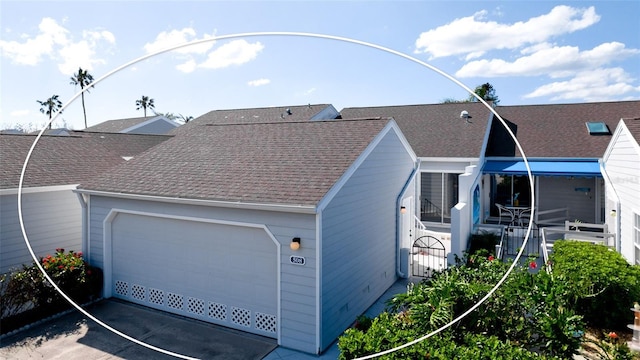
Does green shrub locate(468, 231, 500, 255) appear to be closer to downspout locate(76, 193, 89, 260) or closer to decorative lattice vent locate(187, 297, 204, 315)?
decorative lattice vent locate(187, 297, 204, 315)

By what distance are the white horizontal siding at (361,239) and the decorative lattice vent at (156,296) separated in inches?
188

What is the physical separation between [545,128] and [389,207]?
12044 millimetres

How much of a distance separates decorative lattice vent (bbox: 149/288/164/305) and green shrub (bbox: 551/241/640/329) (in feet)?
30.3

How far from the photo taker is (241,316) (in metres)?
9.38

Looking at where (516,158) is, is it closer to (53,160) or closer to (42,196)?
(42,196)

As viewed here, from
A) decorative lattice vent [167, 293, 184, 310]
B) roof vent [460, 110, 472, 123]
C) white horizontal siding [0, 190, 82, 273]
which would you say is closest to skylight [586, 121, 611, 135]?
roof vent [460, 110, 472, 123]

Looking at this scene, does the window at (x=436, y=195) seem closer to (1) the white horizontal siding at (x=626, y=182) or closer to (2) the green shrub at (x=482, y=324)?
(1) the white horizontal siding at (x=626, y=182)

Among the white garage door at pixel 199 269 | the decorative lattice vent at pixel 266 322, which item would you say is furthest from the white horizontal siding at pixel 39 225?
the decorative lattice vent at pixel 266 322

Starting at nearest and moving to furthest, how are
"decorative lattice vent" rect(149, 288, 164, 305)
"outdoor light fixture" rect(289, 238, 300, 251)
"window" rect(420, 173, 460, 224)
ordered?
1. "outdoor light fixture" rect(289, 238, 300, 251)
2. "decorative lattice vent" rect(149, 288, 164, 305)
3. "window" rect(420, 173, 460, 224)

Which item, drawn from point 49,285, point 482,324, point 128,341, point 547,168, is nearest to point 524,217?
point 547,168

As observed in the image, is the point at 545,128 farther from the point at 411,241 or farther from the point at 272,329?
the point at 272,329

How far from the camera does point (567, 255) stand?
9.50 meters

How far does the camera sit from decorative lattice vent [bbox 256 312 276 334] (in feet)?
29.4

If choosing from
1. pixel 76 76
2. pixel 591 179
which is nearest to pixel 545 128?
pixel 591 179
